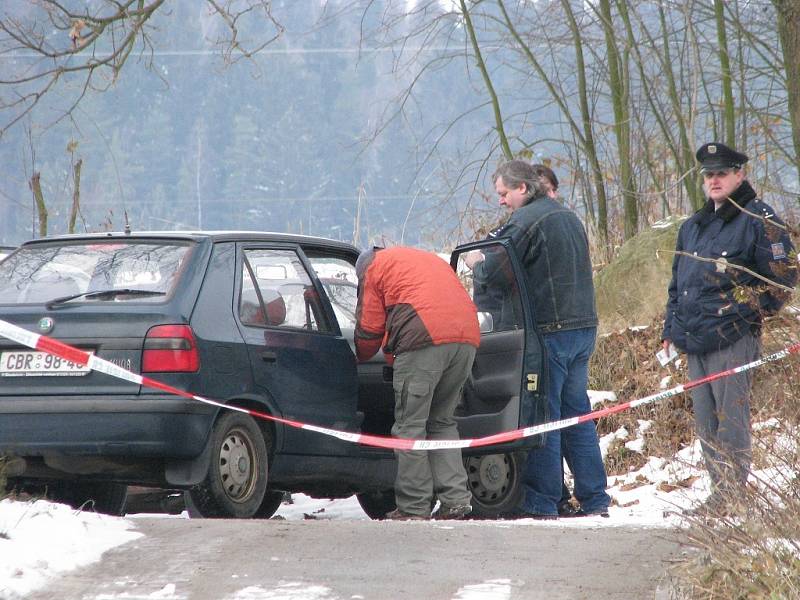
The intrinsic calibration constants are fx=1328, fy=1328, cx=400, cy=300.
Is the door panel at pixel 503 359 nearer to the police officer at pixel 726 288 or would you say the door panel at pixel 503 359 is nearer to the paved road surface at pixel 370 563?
the police officer at pixel 726 288

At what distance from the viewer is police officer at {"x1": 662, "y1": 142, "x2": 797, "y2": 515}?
701cm

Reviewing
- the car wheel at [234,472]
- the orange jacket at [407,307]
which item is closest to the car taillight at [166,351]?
the car wheel at [234,472]

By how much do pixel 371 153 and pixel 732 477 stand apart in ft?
44.4

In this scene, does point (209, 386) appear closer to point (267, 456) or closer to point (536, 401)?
point (267, 456)

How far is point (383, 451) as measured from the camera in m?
7.89

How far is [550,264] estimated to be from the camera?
7977mm

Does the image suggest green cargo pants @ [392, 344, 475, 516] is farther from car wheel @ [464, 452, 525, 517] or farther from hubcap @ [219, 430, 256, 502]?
hubcap @ [219, 430, 256, 502]

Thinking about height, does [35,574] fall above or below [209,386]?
below

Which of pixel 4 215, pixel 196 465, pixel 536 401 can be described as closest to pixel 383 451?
pixel 536 401

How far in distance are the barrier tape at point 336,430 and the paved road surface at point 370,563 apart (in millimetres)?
700

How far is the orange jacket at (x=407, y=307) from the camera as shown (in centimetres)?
739

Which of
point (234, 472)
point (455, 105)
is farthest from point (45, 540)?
point (455, 105)

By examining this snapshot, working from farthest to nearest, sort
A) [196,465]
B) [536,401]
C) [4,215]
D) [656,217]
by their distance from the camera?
[4,215], [656,217], [536,401], [196,465]

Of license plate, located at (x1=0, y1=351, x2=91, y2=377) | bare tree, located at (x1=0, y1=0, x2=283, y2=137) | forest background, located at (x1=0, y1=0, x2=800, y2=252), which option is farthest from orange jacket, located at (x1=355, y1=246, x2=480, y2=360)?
forest background, located at (x1=0, y1=0, x2=800, y2=252)
